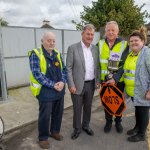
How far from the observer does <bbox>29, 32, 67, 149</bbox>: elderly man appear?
12.3 ft

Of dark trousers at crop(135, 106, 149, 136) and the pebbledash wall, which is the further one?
the pebbledash wall

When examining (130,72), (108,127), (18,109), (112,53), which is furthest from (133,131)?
(18,109)

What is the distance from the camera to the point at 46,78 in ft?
12.5

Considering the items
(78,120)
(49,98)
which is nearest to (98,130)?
(78,120)

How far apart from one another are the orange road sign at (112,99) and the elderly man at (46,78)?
0.84 metres

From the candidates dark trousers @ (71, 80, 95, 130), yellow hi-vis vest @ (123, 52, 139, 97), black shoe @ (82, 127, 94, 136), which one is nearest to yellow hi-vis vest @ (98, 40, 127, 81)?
yellow hi-vis vest @ (123, 52, 139, 97)

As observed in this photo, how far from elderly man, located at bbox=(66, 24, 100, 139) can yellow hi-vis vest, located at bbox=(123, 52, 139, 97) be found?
0.51 m

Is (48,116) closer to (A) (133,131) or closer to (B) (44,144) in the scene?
(B) (44,144)

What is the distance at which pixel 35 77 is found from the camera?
3.77 metres

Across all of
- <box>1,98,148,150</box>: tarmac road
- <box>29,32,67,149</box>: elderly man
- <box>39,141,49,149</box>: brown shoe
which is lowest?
<box>1,98,148,150</box>: tarmac road

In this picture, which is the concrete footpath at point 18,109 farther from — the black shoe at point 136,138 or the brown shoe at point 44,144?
the black shoe at point 136,138

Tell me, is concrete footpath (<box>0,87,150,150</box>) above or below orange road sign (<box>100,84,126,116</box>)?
below

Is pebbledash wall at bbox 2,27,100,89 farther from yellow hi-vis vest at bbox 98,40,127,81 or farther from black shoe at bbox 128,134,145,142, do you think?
black shoe at bbox 128,134,145,142

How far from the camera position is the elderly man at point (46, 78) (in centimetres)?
375
